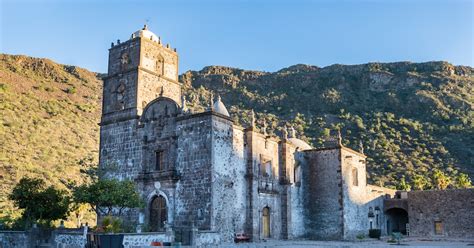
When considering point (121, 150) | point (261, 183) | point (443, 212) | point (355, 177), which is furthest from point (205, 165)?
point (443, 212)

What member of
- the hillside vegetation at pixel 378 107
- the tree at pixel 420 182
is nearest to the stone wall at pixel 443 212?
the tree at pixel 420 182

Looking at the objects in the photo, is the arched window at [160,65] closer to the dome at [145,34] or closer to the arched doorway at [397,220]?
the dome at [145,34]

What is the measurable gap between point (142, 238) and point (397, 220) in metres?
30.0

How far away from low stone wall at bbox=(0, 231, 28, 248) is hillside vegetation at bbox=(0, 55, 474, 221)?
1294 centimetres

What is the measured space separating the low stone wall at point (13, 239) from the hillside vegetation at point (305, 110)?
12.9 metres

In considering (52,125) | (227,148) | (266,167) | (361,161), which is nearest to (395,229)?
(361,161)

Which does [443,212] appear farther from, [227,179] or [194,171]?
[194,171]

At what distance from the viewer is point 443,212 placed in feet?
124

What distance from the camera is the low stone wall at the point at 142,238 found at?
67.6 ft

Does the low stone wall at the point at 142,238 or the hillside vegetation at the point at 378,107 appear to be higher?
the hillside vegetation at the point at 378,107

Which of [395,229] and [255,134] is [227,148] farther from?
[395,229]

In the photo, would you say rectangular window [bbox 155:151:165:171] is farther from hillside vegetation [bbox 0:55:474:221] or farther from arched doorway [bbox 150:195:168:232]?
hillside vegetation [bbox 0:55:474:221]

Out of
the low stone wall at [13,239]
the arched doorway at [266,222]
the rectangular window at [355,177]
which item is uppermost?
the rectangular window at [355,177]

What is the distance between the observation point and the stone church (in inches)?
1047
